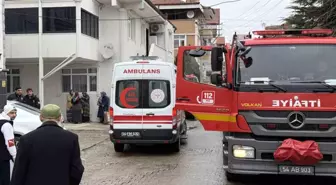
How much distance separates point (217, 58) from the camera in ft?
26.1

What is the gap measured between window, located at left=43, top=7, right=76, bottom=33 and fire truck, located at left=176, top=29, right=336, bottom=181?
1382cm

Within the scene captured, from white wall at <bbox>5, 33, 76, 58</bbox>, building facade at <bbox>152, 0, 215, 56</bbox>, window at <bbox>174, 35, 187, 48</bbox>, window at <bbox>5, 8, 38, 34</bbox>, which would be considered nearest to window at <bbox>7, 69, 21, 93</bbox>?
white wall at <bbox>5, 33, 76, 58</bbox>

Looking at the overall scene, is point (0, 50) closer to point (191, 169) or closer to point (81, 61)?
point (81, 61)

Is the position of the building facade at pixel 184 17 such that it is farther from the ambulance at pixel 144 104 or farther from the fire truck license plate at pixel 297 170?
the fire truck license plate at pixel 297 170

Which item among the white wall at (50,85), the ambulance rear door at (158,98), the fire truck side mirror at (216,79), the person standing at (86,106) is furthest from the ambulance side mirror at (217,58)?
the white wall at (50,85)

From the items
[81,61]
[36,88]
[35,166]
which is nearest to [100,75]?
[81,61]

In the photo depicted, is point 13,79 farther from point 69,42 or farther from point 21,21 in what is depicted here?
point 69,42

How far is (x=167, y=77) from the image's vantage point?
1231 centimetres

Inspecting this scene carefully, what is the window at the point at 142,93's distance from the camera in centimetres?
1230

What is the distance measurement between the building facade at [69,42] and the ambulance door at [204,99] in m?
12.6

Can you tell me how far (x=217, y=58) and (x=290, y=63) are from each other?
1.23 meters

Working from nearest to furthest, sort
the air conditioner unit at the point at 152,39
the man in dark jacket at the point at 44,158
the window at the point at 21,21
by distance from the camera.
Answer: the man in dark jacket at the point at 44,158 → the window at the point at 21,21 → the air conditioner unit at the point at 152,39

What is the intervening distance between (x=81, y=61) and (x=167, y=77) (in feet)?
38.3

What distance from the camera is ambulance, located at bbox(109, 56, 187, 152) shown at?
475 inches
